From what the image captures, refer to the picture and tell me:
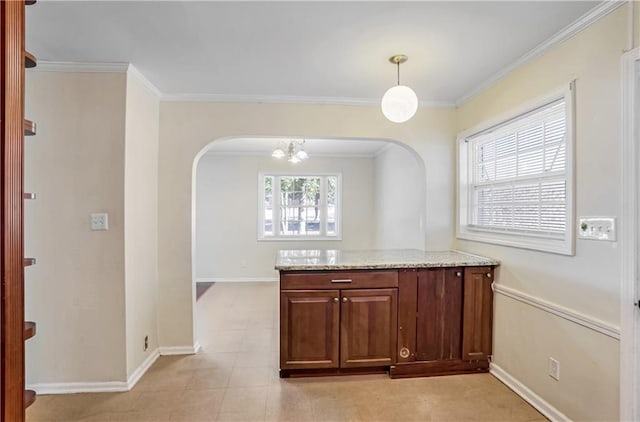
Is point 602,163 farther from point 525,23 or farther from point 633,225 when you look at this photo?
point 525,23

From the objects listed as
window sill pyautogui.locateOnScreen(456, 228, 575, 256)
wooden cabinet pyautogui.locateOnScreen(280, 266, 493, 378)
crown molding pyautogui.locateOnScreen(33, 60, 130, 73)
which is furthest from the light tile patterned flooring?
crown molding pyautogui.locateOnScreen(33, 60, 130, 73)

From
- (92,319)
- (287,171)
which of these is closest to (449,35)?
(92,319)

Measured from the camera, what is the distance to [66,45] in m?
2.16

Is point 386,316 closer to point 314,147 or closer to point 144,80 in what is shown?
point 144,80

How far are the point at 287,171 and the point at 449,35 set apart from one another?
4.49 m

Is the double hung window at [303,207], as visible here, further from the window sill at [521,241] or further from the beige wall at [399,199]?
the window sill at [521,241]

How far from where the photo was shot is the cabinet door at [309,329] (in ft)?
8.27

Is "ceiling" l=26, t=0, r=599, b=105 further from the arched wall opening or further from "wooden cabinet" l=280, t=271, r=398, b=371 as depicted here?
the arched wall opening

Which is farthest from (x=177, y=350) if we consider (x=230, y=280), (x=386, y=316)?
(x=230, y=280)

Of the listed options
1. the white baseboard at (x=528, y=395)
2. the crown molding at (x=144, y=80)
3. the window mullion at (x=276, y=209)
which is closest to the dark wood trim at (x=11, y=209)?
the crown molding at (x=144, y=80)

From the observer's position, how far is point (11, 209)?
872 mm

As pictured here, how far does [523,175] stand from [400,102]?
1138 mm

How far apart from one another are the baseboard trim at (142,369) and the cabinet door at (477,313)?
8.71 feet

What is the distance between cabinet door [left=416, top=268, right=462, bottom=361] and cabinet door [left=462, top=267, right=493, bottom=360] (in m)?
0.06
